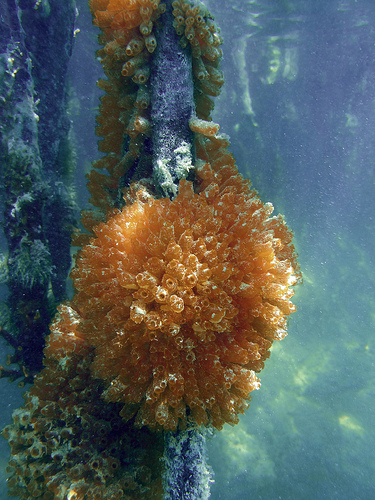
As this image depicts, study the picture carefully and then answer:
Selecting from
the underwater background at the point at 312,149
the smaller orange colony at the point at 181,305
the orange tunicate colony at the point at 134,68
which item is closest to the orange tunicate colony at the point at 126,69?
the orange tunicate colony at the point at 134,68

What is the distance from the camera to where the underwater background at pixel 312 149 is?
7.32 metres

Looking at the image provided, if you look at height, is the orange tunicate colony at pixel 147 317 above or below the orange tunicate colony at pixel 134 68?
below

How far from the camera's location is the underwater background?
7.32m

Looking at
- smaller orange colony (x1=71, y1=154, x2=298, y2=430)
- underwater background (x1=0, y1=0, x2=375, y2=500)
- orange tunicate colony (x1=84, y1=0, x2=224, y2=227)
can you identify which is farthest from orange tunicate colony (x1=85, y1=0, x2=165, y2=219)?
underwater background (x1=0, y1=0, x2=375, y2=500)

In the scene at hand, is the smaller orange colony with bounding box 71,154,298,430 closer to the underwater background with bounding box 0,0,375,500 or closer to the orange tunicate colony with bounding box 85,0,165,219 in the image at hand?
the orange tunicate colony with bounding box 85,0,165,219

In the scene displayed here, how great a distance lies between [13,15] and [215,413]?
4965 millimetres

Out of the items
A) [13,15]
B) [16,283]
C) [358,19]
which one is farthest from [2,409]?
[358,19]

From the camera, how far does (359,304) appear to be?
28.3 feet

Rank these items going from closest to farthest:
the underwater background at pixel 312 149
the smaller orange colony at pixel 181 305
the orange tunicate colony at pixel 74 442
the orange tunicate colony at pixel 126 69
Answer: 1. the smaller orange colony at pixel 181 305
2. the orange tunicate colony at pixel 74 442
3. the orange tunicate colony at pixel 126 69
4. the underwater background at pixel 312 149

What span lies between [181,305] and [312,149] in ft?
29.3

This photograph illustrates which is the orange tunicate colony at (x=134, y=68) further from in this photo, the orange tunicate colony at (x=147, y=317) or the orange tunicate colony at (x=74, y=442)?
the orange tunicate colony at (x=74, y=442)

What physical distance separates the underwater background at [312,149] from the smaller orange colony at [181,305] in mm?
5657

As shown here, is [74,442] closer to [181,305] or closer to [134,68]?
[181,305]

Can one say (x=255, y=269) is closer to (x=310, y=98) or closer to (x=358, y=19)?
(x=310, y=98)
